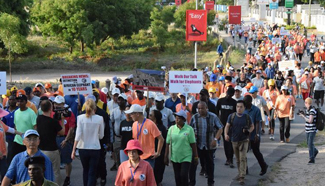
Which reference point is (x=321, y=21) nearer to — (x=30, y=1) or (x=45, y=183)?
(x=30, y=1)

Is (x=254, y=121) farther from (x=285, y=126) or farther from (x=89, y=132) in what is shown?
(x=285, y=126)

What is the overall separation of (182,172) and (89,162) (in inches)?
56.7

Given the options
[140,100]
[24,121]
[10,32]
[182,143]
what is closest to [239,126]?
[182,143]

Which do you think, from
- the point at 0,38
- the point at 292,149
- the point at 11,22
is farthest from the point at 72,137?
the point at 0,38

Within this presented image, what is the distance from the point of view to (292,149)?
536 inches

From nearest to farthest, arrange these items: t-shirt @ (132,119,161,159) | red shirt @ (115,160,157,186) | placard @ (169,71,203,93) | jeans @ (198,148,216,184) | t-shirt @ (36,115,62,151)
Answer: red shirt @ (115,160,157,186) < t-shirt @ (132,119,161,159) < t-shirt @ (36,115,62,151) < jeans @ (198,148,216,184) < placard @ (169,71,203,93)

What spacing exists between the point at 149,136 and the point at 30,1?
35.4m

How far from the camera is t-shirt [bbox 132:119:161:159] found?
27.1 ft

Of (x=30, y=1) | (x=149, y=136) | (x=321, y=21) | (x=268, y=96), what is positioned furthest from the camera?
(x=321, y=21)

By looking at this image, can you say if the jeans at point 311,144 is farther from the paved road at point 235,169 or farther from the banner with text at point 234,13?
the banner with text at point 234,13

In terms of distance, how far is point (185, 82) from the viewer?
11.3m

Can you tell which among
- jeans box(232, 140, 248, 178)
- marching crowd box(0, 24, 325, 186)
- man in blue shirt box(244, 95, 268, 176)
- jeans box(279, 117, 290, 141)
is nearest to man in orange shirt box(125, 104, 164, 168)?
marching crowd box(0, 24, 325, 186)

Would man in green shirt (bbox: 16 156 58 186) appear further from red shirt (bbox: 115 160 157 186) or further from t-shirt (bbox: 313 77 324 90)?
t-shirt (bbox: 313 77 324 90)

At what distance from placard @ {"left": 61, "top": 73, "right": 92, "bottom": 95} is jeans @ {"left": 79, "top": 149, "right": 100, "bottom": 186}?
9.36 ft
